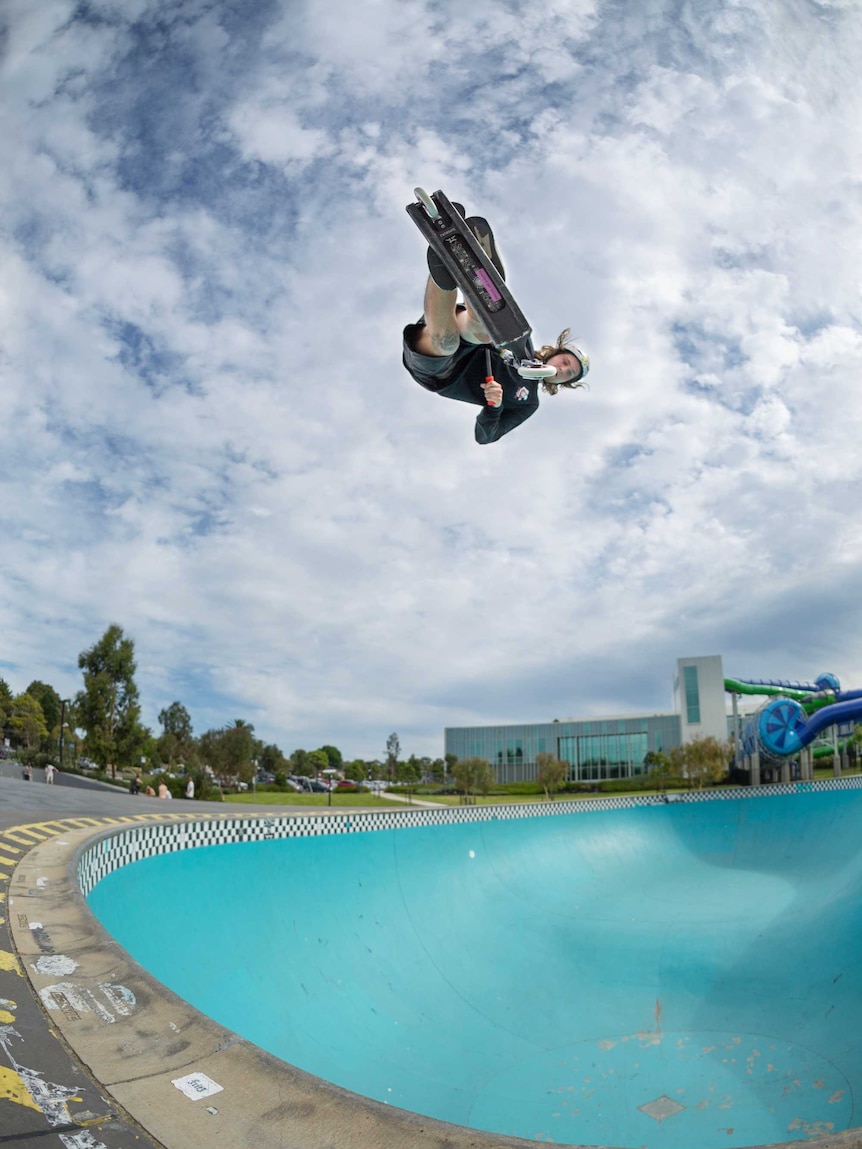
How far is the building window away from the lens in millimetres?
43625

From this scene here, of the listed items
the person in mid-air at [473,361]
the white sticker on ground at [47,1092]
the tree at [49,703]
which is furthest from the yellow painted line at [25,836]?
the tree at [49,703]

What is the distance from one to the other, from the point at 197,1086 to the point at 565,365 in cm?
291

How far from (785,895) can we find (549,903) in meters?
3.94

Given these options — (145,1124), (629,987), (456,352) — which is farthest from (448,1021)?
(456,352)

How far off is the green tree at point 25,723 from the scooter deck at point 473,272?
57.1m

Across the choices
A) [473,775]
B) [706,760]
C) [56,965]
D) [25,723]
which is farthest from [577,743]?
[56,965]

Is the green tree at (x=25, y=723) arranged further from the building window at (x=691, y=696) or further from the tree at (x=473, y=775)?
the building window at (x=691, y=696)

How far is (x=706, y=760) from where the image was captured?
3409cm

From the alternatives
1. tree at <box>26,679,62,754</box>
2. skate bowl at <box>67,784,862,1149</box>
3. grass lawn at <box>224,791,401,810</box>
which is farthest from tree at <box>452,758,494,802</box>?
tree at <box>26,679,62,754</box>

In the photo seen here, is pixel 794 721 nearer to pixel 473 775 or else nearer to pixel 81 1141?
pixel 473 775

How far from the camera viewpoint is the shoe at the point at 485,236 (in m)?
2.61

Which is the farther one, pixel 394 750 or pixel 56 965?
pixel 394 750

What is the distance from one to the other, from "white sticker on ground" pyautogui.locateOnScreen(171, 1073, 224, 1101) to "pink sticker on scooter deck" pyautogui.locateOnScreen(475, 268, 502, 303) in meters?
2.72

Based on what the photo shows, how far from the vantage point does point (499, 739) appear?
61.5 m
